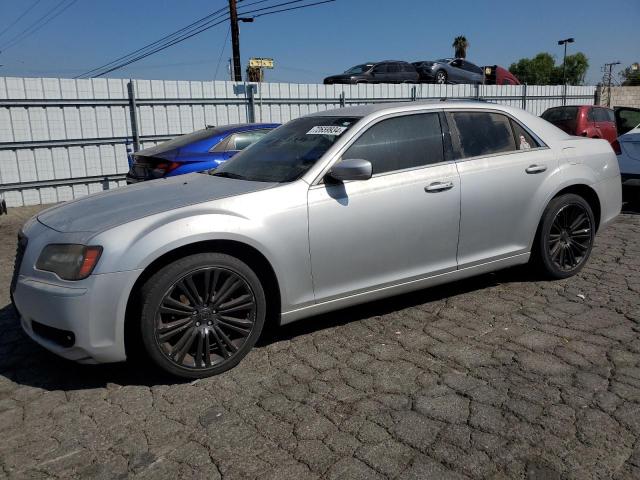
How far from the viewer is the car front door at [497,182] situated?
13.8 ft

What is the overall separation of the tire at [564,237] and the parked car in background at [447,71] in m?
18.0

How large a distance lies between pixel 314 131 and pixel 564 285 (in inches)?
101

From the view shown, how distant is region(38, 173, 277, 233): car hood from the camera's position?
3.26 meters

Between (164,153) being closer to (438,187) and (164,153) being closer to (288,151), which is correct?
(288,151)

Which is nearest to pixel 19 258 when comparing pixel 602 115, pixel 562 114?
pixel 562 114

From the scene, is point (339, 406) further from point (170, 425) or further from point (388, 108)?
point (388, 108)

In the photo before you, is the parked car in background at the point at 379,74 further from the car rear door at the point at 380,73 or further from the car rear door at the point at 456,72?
the car rear door at the point at 456,72

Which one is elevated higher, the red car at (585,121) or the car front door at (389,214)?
the red car at (585,121)

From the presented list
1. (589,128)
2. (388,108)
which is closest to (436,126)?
(388,108)

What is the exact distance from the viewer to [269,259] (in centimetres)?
342

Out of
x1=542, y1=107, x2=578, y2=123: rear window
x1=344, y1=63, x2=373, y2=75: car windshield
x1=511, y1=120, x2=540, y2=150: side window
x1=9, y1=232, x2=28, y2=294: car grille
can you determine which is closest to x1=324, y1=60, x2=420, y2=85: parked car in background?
x1=344, y1=63, x2=373, y2=75: car windshield

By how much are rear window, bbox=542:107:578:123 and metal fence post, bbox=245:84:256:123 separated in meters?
7.84

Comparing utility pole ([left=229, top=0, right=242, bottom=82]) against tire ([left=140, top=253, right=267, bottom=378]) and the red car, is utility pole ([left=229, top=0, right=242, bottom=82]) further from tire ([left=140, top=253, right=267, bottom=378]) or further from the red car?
tire ([left=140, top=253, right=267, bottom=378])

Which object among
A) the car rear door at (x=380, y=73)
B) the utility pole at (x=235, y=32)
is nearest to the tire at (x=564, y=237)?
the car rear door at (x=380, y=73)
